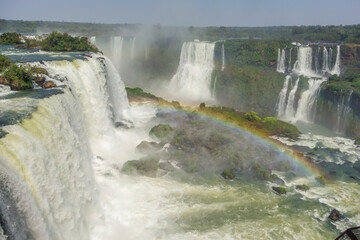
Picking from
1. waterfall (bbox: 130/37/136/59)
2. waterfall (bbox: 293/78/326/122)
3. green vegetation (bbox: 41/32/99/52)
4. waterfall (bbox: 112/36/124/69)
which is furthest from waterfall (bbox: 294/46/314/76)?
waterfall (bbox: 112/36/124/69)

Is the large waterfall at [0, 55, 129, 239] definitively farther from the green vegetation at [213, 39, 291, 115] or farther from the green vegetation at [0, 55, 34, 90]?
the green vegetation at [213, 39, 291, 115]

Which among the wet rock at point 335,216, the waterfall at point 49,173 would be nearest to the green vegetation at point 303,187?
the wet rock at point 335,216

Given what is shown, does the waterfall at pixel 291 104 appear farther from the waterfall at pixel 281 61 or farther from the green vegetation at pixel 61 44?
the green vegetation at pixel 61 44

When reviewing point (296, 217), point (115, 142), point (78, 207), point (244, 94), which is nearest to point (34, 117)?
point (78, 207)

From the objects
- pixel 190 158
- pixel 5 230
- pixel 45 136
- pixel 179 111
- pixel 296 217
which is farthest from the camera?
pixel 179 111

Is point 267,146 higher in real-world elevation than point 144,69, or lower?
lower

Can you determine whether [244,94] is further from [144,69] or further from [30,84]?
[30,84]
